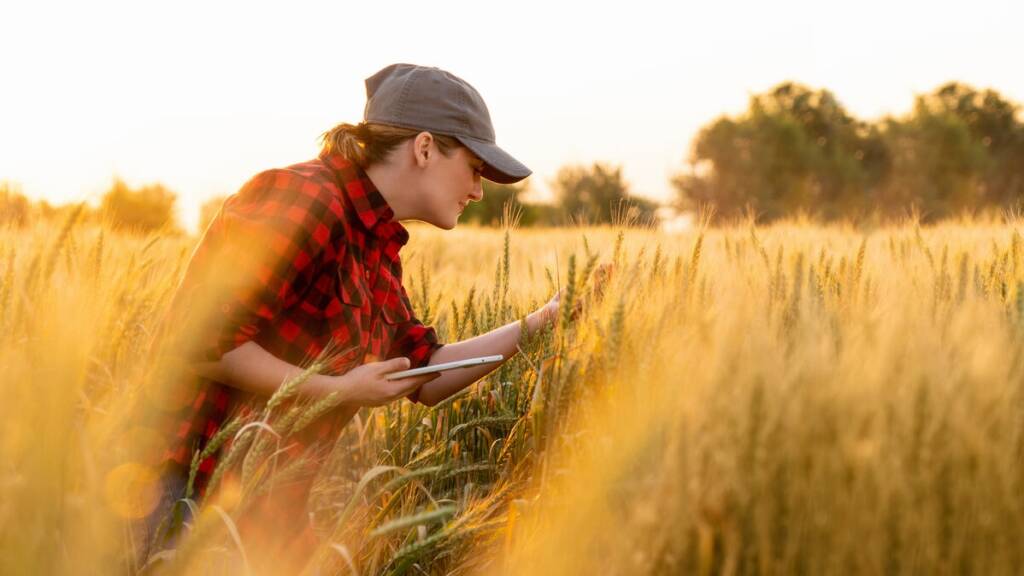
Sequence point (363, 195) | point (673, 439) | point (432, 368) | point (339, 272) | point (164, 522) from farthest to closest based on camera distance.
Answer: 1. point (363, 195)
2. point (339, 272)
3. point (432, 368)
4. point (164, 522)
5. point (673, 439)

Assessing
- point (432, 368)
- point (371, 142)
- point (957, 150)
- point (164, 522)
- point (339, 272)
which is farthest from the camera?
point (957, 150)

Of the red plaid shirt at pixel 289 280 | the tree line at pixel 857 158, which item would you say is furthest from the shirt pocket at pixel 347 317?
the tree line at pixel 857 158

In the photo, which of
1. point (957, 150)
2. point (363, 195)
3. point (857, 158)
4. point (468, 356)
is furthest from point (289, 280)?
point (857, 158)

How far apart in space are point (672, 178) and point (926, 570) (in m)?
33.9

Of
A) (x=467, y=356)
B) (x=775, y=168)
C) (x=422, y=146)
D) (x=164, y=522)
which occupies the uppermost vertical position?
(x=775, y=168)

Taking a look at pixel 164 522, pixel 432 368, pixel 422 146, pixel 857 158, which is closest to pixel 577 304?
pixel 432 368

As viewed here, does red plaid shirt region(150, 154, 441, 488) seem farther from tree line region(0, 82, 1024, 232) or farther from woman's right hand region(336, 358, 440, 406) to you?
tree line region(0, 82, 1024, 232)

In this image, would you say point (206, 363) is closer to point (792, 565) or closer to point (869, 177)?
point (792, 565)

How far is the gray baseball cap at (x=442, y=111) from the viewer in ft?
6.57

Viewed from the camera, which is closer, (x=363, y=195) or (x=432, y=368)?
(x=432, y=368)

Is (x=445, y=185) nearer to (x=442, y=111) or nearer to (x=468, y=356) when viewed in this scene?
(x=442, y=111)

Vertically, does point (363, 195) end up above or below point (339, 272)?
above

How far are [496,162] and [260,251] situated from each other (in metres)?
0.59

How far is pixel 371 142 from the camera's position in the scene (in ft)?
6.72
